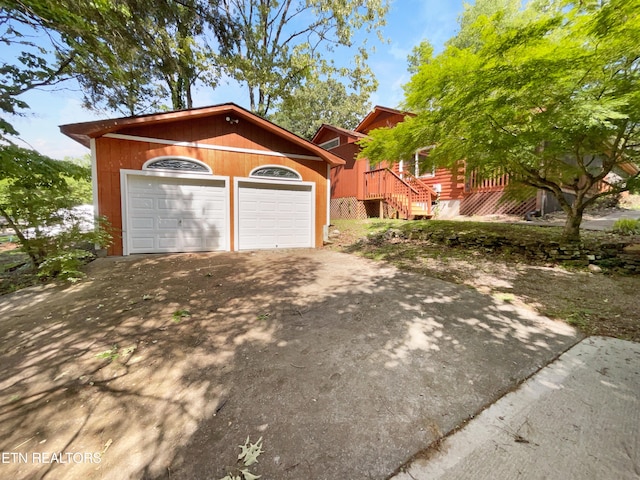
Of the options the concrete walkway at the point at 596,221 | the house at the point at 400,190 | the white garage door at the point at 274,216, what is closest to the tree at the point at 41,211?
the white garage door at the point at 274,216

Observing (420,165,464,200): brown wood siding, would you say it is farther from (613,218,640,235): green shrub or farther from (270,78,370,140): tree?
(270,78,370,140): tree

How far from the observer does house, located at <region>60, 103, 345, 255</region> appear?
6840 millimetres

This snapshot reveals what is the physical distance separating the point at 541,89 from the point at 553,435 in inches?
193

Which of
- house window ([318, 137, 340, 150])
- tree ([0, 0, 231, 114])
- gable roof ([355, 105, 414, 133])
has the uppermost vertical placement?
gable roof ([355, 105, 414, 133])

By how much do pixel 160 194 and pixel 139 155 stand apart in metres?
1.05

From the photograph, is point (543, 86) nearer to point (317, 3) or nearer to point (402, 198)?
point (402, 198)

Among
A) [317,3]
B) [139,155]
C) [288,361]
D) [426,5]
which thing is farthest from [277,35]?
[288,361]

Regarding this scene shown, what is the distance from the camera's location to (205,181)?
25.6 ft

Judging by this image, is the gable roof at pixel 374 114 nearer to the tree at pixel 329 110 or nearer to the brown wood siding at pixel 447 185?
the brown wood siding at pixel 447 185

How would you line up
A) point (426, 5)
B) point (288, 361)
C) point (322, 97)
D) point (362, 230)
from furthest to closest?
point (322, 97) → point (426, 5) → point (362, 230) → point (288, 361)

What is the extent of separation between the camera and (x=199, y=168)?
7.66m

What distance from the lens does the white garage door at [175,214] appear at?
23.4 ft

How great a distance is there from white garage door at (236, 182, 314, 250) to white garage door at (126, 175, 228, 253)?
578 mm

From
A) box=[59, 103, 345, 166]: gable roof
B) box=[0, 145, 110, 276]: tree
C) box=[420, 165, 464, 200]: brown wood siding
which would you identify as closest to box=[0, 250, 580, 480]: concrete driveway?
box=[0, 145, 110, 276]: tree
